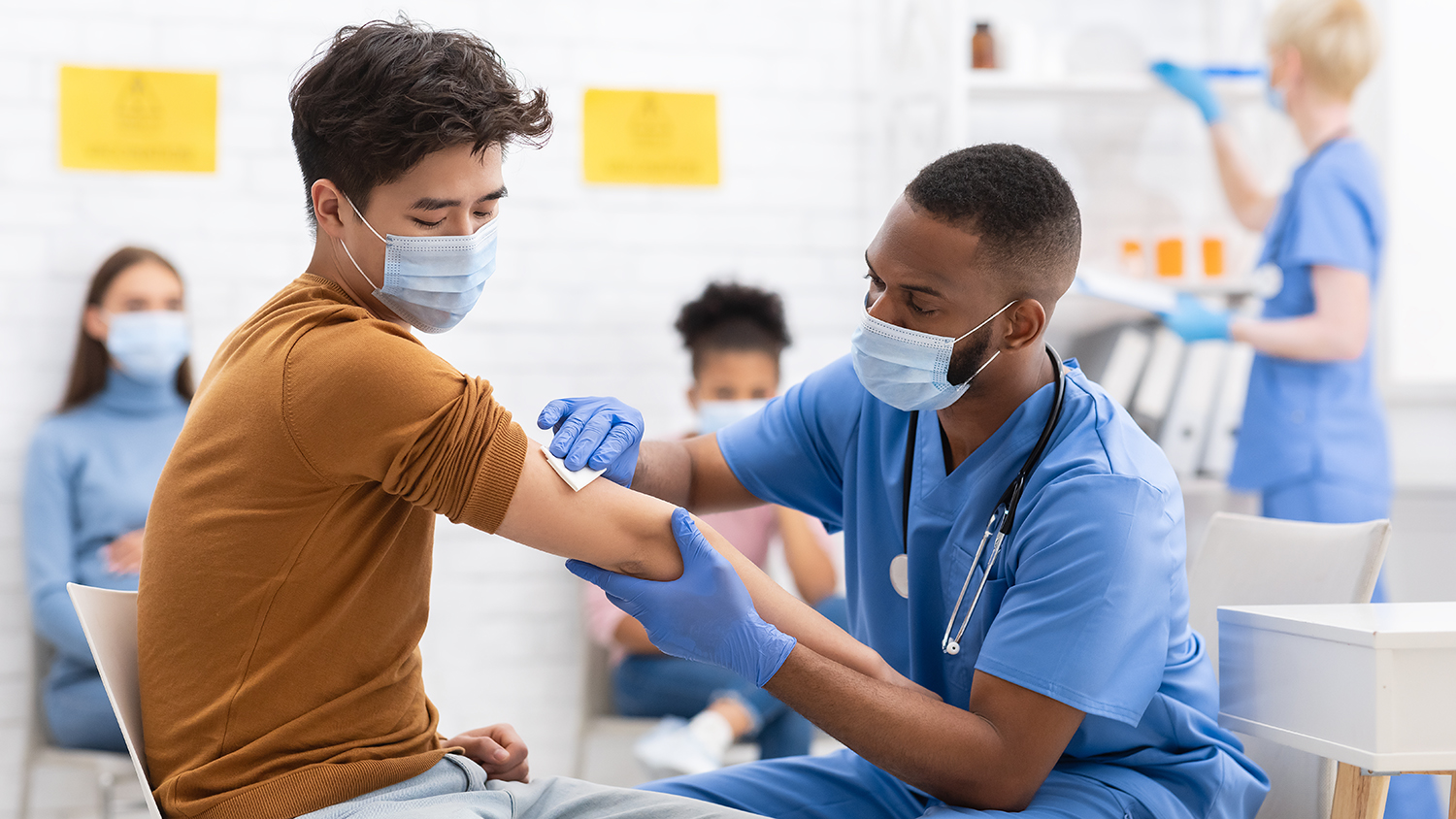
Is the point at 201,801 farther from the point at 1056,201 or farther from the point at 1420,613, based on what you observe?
the point at 1420,613

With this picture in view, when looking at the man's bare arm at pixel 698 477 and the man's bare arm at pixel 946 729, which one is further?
the man's bare arm at pixel 698 477

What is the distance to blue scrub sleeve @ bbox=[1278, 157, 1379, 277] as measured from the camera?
8.14 feet

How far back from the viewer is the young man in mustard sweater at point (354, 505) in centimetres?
110

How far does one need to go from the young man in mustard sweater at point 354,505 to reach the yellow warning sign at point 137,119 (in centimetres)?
170

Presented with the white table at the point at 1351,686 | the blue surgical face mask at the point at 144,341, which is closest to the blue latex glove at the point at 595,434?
the white table at the point at 1351,686

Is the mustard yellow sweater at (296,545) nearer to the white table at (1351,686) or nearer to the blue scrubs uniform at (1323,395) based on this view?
the white table at (1351,686)

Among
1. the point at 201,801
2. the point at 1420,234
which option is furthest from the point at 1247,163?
the point at 201,801

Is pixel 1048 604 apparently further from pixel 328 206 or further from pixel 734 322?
pixel 734 322

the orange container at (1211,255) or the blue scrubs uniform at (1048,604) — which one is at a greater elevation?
the orange container at (1211,255)

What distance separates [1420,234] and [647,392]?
7.17ft

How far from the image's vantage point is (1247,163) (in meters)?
2.95

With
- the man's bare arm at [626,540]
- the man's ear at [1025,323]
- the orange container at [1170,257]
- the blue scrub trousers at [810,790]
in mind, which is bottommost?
the blue scrub trousers at [810,790]

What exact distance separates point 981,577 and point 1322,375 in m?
1.55

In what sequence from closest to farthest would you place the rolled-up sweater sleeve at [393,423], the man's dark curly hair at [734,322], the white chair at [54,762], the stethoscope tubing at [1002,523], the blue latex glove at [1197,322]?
the rolled-up sweater sleeve at [393,423]
the stethoscope tubing at [1002,523]
the white chair at [54,762]
the blue latex glove at [1197,322]
the man's dark curly hair at [734,322]
